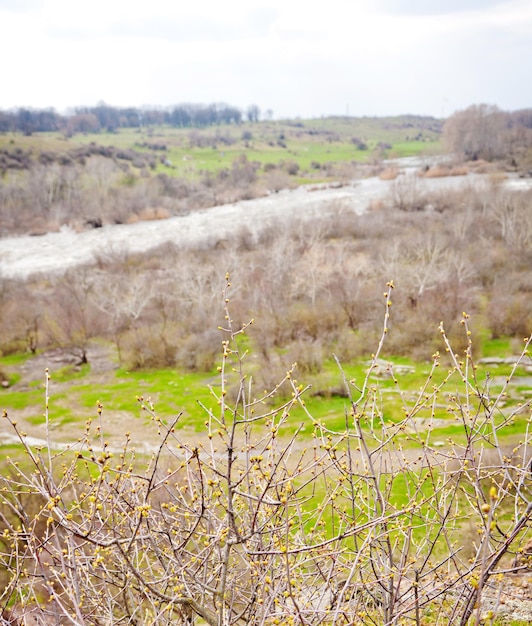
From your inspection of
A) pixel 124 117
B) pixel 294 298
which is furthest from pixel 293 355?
pixel 124 117

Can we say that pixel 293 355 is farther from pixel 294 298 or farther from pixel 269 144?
pixel 269 144

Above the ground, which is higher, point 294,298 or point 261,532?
point 261,532

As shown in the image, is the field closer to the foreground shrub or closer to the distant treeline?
the foreground shrub

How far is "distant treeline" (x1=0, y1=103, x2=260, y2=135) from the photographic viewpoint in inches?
4326

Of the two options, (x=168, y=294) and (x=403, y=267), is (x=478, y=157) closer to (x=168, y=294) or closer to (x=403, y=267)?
(x=403, y=267)

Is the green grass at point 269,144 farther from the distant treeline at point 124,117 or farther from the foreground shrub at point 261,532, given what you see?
the foreground shrub at point 261,532

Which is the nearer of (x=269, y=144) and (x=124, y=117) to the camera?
(x=269, y=144)

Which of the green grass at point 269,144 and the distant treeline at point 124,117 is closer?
the green grass at point 269,144

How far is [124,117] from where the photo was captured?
144 meters

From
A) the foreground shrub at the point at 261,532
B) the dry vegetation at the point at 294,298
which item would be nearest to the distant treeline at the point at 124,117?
the dry vegetation at the point at 294,298

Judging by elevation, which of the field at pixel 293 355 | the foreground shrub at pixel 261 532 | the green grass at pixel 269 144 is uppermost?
the green grass at pixel 269 144

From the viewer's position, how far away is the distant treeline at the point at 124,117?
360 ft

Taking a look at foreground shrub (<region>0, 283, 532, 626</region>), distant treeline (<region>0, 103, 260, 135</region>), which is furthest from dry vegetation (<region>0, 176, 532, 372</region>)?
distant treeline (<region>0, 103, 260, 135</region>)

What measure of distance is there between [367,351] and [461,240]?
14.7 m
